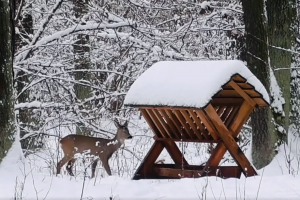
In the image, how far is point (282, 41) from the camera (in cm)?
807

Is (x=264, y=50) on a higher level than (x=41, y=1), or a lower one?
lower

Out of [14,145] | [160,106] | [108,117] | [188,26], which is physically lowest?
[108,117]

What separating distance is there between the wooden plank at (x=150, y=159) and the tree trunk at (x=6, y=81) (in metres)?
1.71

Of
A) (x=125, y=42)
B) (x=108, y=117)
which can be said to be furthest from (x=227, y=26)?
(x=108, y=117)

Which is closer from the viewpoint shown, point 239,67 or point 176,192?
point 176,192

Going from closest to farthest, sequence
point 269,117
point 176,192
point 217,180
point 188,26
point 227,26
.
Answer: point 176,192 < point 217,180 < point 269,117 < point 188,26 < point 227,26

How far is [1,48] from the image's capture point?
23.1 feet

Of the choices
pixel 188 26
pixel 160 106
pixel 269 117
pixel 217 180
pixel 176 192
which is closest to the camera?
pixel 176 192

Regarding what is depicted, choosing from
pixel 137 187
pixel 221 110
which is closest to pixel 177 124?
pixel 221 110

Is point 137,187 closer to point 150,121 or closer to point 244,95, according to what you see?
point 150,121

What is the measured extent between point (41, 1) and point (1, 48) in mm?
5121

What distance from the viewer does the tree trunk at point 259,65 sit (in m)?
7.91

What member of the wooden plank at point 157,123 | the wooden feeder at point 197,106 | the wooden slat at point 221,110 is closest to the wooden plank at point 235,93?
the wooden feeder at point 197,106

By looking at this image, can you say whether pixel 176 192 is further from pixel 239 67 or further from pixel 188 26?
pixel 188 26
